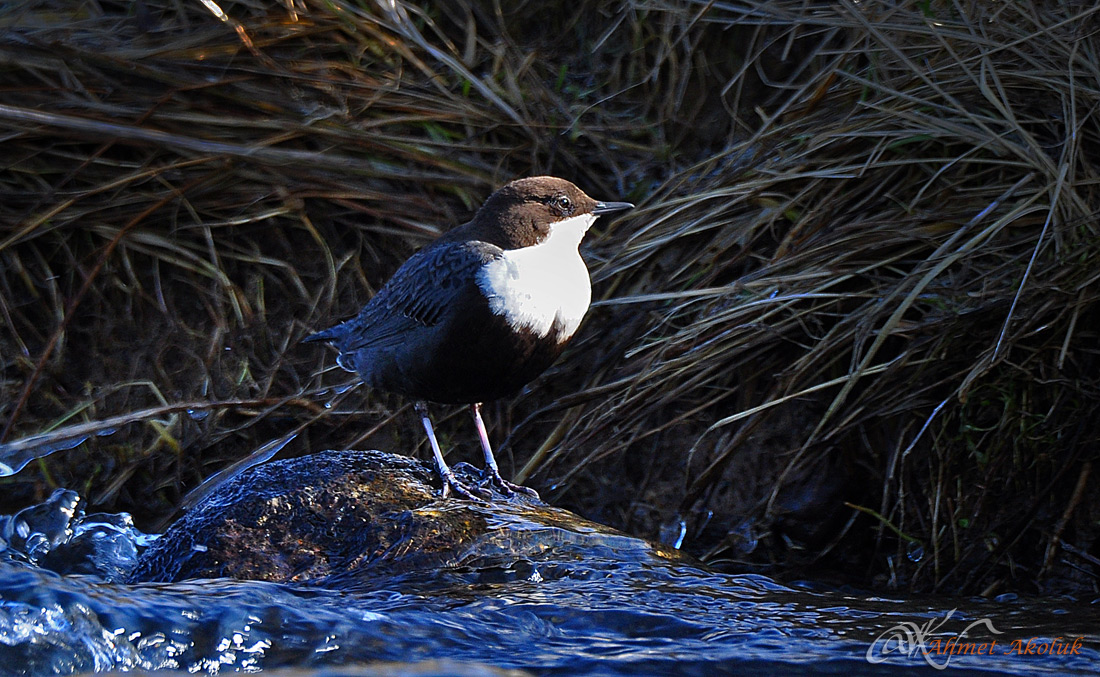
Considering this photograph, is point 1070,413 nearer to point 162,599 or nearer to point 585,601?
point 585,601

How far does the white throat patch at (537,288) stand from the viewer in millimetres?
3014

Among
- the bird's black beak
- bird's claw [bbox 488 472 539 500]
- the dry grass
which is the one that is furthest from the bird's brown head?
bird's claw [bbox 488 472 539 500]

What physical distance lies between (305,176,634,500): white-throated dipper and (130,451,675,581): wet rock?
23 cm

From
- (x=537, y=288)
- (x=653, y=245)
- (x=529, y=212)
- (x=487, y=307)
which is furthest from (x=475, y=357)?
(x=653, y=245)

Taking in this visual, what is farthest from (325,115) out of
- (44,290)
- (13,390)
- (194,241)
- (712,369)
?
(712,369)

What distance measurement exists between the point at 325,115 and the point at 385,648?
2923mm

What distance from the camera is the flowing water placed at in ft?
6.79

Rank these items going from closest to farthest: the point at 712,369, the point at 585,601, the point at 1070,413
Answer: the point at 585,601, the point at 1070,413, the point at 712,369

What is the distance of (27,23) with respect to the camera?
469 centimetres

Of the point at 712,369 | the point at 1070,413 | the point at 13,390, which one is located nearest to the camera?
the point at 1070,413

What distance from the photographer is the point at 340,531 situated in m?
2.74

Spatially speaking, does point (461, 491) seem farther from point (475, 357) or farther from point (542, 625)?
point (542, 625)

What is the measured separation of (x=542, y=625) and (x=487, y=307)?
3.33ft
